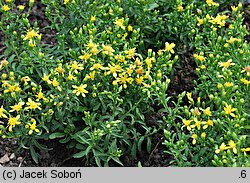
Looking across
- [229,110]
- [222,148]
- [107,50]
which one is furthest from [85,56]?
[222,148]

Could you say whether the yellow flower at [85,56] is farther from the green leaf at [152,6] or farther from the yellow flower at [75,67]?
the green leaf at [152,6]

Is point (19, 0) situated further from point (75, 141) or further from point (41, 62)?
point (75, 141)

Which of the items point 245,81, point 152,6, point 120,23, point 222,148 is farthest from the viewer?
point 152,6

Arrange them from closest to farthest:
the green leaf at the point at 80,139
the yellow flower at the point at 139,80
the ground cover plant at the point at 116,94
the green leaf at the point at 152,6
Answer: the ground cover plant at the point at 116,94 → the green leaf at the point at 80,139 → the yellow flower at the point at 139,80 → the green leaf at the point at 152,6

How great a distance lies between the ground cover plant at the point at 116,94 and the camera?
4.34 metres

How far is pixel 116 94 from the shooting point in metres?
4.48

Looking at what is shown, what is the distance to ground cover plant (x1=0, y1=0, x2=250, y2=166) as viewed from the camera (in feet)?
14.2

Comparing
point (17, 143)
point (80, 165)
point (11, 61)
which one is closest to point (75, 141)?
point (80, 165)

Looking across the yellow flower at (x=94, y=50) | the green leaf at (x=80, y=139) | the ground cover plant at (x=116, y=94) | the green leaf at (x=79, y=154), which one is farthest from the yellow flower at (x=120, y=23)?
the green leaf at (x=79, y=154)

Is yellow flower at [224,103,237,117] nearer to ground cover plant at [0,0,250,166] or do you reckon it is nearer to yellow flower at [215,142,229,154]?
ground cover plant at [0,0,250,166]

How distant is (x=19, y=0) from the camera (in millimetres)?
6477

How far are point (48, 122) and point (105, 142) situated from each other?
0.58 m

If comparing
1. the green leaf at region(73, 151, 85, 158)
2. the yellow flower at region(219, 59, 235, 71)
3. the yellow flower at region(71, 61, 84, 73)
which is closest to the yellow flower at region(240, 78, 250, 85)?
the yellow flower at region(219, 59, 235, 71)

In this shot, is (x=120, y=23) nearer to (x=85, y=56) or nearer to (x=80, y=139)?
(x=85, y=56)
